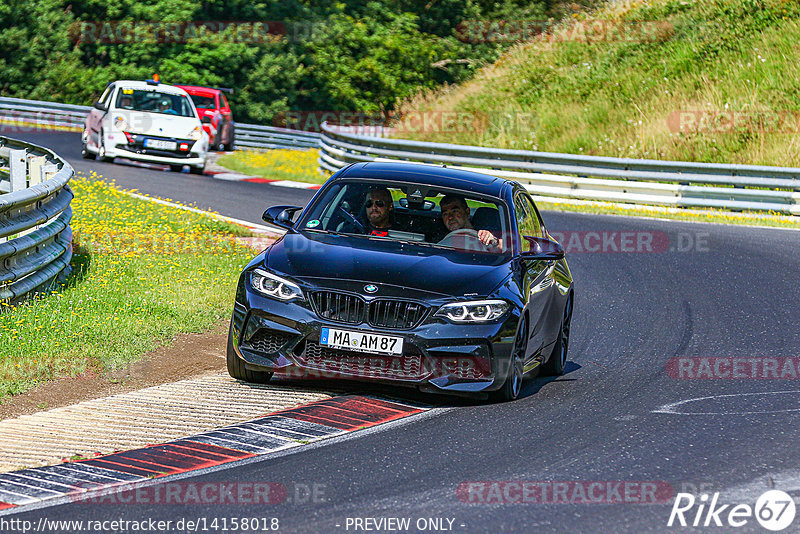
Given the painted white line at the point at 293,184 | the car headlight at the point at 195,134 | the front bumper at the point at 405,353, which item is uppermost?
the front bumper at the point at 405,353

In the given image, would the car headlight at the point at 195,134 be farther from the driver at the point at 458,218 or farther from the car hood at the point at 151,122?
the driver at the point at 458,218

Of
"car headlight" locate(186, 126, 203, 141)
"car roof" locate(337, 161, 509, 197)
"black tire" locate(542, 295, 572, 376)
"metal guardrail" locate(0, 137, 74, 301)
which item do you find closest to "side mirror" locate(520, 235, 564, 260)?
"car roof" locate(337, 161, 509, 197)

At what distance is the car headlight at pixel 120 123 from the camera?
2556 centimetres

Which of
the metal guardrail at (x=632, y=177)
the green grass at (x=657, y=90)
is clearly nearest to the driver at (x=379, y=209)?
the metal guardrail at (x=632, y=177)

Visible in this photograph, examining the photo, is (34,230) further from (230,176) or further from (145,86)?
(230,176)

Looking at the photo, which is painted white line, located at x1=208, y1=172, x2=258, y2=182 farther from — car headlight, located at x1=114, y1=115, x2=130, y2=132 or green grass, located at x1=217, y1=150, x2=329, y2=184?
car headlight, located at x1=114, y1=115, x2=130, y2=132

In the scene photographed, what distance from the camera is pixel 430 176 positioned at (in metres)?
9.31

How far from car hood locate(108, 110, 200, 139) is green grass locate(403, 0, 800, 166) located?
8568 mm

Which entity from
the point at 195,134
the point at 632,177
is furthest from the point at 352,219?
the point at 195,134

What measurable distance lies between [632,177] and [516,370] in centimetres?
1536

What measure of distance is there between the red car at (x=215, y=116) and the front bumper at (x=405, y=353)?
93.0ft

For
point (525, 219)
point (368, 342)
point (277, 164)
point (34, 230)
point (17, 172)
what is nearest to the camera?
point (368, 342)

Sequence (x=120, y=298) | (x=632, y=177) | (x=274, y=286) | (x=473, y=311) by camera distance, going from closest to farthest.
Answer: (x=473, y=311) → (x=274, y=286) → (x=120, y=298) → (x=632, y=177)

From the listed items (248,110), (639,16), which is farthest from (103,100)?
(248,110)
